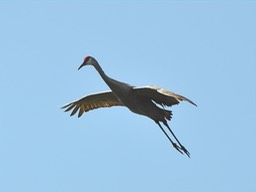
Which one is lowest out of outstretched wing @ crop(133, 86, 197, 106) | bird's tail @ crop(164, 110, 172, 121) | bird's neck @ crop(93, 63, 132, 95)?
bird's tail @ crop(164, 110, 172, 121)

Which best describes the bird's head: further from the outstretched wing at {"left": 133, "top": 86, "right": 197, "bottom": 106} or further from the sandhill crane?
the outstretched wing at {"left": 133, "top": 86, "right": 197, "bottom": 106}

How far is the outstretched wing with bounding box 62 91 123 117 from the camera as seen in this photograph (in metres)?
21.5

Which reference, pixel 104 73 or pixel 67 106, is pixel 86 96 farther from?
pixel 104 73

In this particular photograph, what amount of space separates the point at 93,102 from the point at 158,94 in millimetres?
3858

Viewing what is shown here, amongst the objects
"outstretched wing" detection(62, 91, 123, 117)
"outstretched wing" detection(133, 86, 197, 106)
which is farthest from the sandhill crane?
"outstretched wing" detection(62, 91, 123, 117)

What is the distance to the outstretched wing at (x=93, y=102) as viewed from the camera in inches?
846

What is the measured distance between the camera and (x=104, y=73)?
1903 centimetres

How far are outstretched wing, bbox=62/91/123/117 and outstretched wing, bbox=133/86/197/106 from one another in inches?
101

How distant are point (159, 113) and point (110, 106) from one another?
Result: 265cm

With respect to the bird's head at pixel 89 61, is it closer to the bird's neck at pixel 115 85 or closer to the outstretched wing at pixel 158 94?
the bird's neck at pixel 115 85

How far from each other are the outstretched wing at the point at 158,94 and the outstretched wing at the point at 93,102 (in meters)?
2.56

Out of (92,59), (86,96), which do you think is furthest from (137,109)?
(86,96)

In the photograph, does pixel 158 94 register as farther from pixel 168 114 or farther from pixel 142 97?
pixel 168 114

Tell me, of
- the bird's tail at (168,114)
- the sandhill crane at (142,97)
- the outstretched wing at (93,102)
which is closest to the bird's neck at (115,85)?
the sandhill crane at (142,97)
